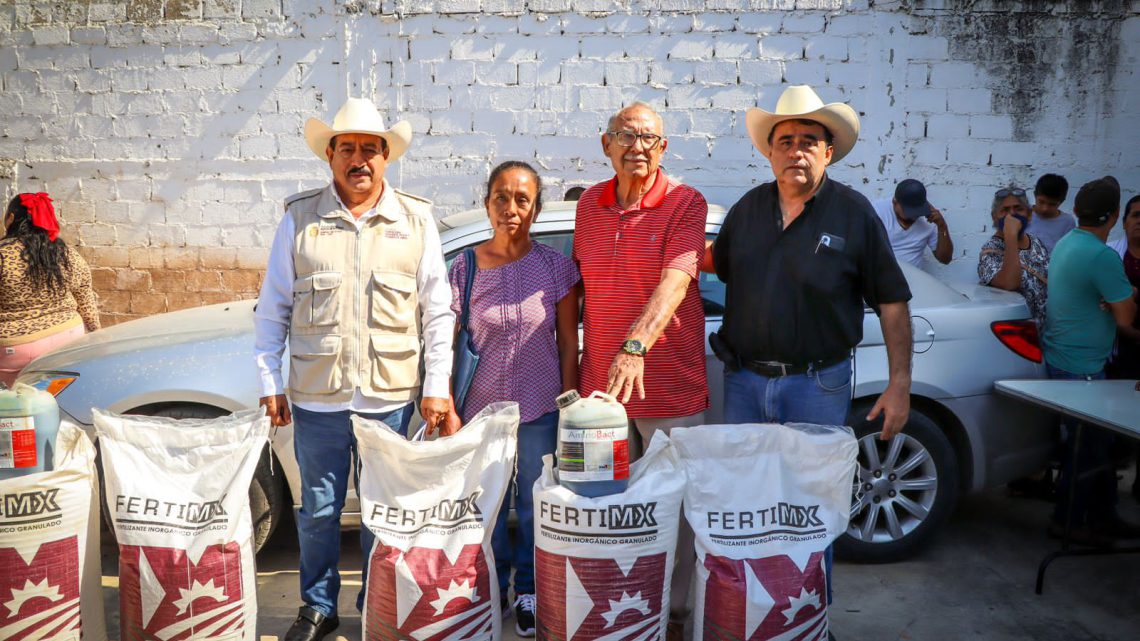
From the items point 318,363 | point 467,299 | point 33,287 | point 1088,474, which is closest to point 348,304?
point 318,363

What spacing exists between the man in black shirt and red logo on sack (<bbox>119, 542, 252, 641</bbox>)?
1.84 meters

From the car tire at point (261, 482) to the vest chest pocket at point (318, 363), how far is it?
833mm

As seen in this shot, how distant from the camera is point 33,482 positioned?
2.91 m

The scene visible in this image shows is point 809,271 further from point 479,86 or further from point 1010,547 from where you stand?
point 479,86

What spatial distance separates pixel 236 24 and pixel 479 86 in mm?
1877

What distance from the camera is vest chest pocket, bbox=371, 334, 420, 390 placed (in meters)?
3.23

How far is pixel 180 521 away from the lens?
2.98 m

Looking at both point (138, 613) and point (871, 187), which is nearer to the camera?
→ point (138, 613)

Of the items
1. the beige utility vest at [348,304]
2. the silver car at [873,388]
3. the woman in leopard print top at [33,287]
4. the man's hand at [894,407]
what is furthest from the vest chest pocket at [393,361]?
the woman in leopard print top at [33,287]

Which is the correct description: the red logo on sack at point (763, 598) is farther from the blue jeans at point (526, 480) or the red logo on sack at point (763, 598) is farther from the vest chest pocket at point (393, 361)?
the vest chest pocket at point (393, 361)

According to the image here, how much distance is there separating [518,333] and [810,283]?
998mm

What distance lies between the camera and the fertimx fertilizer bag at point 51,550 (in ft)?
9.46

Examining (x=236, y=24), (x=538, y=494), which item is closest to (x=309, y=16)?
(x=236, y=24)

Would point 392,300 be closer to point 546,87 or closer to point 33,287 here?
point 33,287
